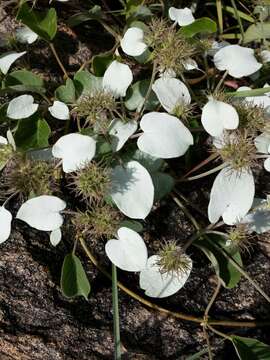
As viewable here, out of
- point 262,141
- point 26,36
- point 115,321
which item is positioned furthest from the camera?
point 26,36

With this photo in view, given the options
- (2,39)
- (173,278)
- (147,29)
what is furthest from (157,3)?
(173,278)

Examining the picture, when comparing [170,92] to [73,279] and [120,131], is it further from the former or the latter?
[73,279]

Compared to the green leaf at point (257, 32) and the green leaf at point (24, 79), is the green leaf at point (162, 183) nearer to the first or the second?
the green leaf at point (24, 79)

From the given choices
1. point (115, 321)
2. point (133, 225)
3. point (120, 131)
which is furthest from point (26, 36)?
point (115, 321)

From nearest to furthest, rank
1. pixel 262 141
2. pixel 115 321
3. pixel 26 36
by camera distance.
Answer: pixel 115 321
pixel 262 141
pixel 26 36

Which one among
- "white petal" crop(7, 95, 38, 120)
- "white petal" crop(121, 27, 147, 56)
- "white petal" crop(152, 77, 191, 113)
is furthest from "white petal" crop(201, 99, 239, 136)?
"white petal" crop(7, 95, 38, 120)

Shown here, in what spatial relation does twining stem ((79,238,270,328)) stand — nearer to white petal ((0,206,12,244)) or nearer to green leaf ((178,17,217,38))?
white petal ((0,206,12,244))
